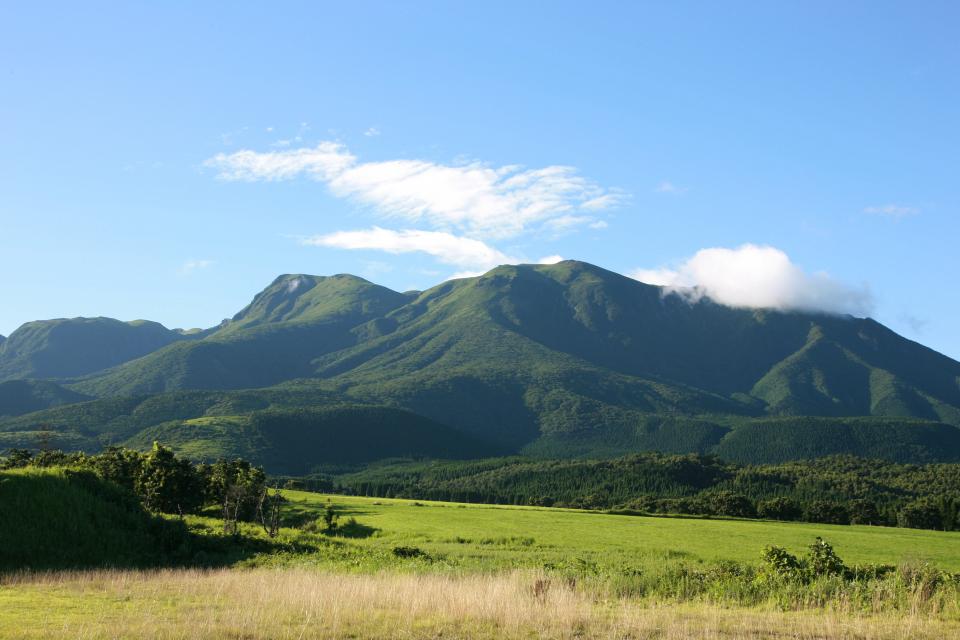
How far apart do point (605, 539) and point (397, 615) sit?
54.2 metres

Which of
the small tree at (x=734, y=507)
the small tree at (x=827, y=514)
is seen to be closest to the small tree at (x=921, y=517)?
the small tree at (x=827, y=514)

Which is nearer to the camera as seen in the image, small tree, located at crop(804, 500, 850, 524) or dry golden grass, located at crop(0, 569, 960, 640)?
dry golden grass, located at crop(0, 569, 960, 640)

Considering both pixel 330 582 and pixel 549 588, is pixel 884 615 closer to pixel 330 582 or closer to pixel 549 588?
pixel 549 588

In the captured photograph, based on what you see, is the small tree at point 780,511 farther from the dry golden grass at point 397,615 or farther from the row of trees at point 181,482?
the dry golden grass at point 397,615

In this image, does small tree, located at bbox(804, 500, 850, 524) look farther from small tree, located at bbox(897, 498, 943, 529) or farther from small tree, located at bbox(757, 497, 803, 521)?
small tree, located at bbox(897, 498, 943, 529)

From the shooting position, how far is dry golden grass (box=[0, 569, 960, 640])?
21.0 meters

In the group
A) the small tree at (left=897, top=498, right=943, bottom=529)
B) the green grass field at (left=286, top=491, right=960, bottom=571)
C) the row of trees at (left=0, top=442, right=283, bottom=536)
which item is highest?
the row of trees at (left=0, top=442, right=283, bottom=536)

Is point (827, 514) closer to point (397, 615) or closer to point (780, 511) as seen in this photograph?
point (780, 511)

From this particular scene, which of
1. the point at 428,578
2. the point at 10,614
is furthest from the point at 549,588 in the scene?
the point at 10,614

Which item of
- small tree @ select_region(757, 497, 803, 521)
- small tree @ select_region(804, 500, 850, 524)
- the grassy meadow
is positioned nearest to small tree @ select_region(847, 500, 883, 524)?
small tree @ select_region(804, 500, 850, 524)

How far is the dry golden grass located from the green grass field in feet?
67.5

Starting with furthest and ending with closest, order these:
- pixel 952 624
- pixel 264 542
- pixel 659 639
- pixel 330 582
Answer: pixel 264 542
pixel 330 582
pixel 952 624
pixel 659 639

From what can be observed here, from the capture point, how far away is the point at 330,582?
30.0m

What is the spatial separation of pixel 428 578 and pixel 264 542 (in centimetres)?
2472
